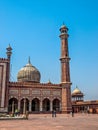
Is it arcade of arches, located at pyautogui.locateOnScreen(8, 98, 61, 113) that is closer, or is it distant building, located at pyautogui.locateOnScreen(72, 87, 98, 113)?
arcade of arches, located at pyautogui.locateOnScreen(8, 98, 61, 113)

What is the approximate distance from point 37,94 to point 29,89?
1.70m

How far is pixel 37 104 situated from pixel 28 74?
20.7ft

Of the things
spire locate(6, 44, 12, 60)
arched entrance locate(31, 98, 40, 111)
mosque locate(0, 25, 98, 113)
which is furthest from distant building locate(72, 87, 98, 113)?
spire locate(6, 44, 12, 60)

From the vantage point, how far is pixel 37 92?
3712 centimetres

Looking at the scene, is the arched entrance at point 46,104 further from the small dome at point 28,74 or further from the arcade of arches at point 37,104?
the small dome at point 28,74

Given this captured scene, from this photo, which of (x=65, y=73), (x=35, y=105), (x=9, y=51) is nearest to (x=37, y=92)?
(x=35, y=105)

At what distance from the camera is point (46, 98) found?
1484 inches

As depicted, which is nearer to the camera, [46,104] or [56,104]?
[56,104]

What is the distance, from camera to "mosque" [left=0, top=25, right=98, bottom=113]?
34844 millimetres

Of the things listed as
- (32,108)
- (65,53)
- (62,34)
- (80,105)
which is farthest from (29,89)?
(80,105)

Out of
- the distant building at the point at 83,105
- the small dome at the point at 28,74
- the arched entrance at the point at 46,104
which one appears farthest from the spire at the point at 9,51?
the distant building at the point at 83,105

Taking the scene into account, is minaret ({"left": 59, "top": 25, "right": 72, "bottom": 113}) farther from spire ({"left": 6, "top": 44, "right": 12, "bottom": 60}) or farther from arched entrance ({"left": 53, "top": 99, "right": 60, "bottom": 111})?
spire ({"left": 6, "top": 44, "right": 12, "bottom": 60})

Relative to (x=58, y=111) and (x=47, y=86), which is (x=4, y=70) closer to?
(x=47, y=86)

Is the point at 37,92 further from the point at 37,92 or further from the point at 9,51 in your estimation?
the point at 9,51
